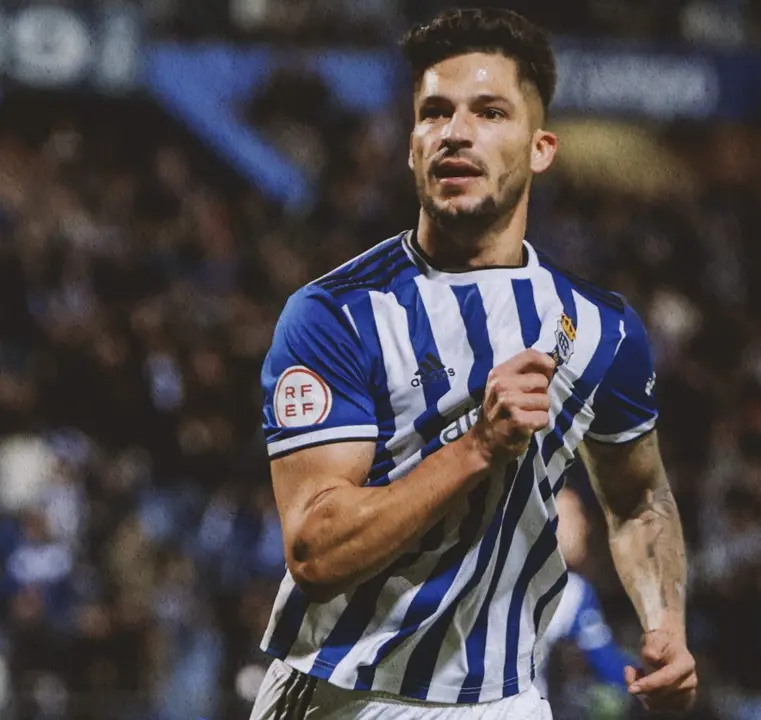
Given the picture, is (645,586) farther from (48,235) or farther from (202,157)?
(202,157)

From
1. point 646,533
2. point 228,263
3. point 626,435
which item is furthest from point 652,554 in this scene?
point 228,263

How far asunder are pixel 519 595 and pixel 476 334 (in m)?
0.45

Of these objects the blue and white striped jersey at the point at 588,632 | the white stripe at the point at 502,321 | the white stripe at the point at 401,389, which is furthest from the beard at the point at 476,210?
the blue and white striped jersey at the point at 588,632

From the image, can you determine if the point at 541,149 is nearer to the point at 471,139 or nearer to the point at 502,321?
the point at 471,139

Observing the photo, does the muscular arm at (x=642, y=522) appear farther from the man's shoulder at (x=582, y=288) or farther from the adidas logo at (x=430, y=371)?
the adidas logo at (x=430, y=371)

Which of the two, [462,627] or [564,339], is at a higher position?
[564,339]

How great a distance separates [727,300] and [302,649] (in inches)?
217

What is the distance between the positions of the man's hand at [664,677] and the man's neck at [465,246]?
0.71 meters

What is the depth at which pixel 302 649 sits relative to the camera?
2.27 meters

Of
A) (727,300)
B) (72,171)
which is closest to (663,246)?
(727,300)

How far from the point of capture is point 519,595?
2.31 metres

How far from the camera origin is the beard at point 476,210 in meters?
2.29

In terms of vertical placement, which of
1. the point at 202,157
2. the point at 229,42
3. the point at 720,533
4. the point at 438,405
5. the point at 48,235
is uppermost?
the point at 229,42

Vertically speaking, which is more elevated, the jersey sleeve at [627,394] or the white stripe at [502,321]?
the white stripe at [502,321]
